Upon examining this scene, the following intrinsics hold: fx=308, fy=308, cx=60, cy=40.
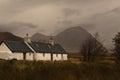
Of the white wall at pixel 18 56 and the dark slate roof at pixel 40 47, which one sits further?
the dark slate roof at pixel 40 47

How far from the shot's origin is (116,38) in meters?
51.2

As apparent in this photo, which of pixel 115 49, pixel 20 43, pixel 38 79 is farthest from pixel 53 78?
pixel 20 43

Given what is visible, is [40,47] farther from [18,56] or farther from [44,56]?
[18,56]

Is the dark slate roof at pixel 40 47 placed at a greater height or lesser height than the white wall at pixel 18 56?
greater

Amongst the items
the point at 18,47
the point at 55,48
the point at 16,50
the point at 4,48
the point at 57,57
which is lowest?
the point at 57,57

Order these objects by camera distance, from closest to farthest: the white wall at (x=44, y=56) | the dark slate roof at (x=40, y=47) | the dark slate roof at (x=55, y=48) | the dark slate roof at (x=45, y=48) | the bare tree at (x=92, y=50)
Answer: the bare tree at (x=92, y=50), the white wall at (x=44, y=56), the dark slate roof at (x=40, y=47), the dark slate roof at (x=45, y=48), the dark slate roof at (x=55, y=48)

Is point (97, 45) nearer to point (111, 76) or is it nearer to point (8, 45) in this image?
point (8, 45)

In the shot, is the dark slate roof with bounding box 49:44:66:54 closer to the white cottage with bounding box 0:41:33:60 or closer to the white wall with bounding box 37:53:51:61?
the white wall with bounding box 37:53:51:61

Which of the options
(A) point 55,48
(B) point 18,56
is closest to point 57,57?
(A) point 55,48

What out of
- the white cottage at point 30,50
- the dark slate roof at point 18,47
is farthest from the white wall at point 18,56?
the dark slate roof at point 18,47

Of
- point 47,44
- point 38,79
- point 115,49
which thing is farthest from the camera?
point 47,44

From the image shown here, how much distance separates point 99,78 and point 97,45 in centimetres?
5623

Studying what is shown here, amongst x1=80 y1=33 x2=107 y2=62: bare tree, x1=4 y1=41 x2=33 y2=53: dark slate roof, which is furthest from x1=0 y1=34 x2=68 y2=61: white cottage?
x1=80 y1=33 x2=107 y2=62: bare tree

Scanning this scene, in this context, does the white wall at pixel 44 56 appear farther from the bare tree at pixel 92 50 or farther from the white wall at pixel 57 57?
the bare tree at pixel 92 50
